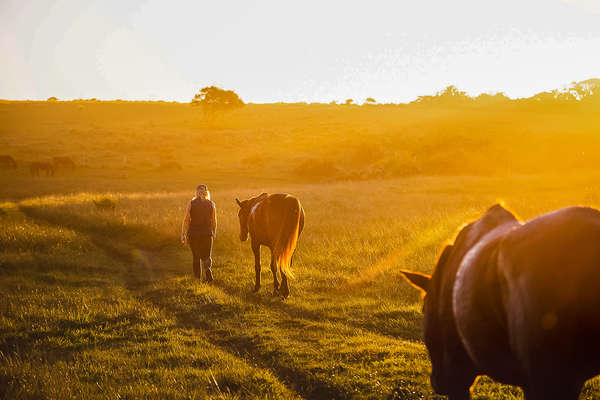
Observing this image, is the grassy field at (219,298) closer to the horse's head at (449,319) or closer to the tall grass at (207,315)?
the tall grass at (207,315)

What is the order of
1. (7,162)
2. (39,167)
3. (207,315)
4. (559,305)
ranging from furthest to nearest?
(7,162), (39,167), (207,315), (559,305)

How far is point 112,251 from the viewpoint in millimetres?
14164

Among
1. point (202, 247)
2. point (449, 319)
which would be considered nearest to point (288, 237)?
point (202, 247)

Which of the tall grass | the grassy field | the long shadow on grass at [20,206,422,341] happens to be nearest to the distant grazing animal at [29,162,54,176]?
the grassy field

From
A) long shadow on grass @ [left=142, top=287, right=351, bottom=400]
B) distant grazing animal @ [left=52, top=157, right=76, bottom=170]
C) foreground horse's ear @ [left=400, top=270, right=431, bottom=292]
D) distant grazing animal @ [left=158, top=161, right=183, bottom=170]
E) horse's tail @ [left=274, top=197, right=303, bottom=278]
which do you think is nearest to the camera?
foreground horse's ear @ [left=400, top=270, right=431, bottom=292]

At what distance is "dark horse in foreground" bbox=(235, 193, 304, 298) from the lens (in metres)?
9.73

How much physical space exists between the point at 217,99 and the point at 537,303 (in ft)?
270

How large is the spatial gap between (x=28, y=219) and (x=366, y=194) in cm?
1896

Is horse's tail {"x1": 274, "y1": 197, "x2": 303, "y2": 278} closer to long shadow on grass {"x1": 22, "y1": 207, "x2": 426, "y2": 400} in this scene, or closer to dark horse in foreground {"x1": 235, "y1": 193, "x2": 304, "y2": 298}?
dark horse in foreground {"x1": 235, "y1": 193, "x2": 304, "y2": 298}

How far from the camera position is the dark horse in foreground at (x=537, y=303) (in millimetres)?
1971

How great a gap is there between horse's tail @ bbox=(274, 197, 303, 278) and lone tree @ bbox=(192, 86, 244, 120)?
74.1 m

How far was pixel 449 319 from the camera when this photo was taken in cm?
285

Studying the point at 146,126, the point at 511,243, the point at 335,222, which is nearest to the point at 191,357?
the point at 511,243

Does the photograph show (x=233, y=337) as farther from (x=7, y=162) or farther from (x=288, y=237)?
(x=7, y=162)
